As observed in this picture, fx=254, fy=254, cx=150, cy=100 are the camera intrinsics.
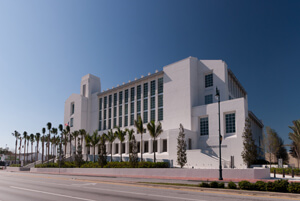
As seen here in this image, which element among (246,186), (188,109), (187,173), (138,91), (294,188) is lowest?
(187,173)

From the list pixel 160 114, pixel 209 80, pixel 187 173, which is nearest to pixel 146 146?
pixel 160 114

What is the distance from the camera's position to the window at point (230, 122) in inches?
1605

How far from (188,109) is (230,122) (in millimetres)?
8384

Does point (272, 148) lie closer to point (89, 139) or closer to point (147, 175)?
point (147, 175)

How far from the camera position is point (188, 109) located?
153ft

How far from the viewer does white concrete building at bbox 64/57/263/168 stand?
130 feet

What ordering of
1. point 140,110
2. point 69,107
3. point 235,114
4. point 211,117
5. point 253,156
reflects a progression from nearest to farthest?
1. point 253,156
2. point 235,114
3. point 211,117
4. point 140,110
5. point 69,107

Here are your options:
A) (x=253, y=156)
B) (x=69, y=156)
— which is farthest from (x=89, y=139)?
(x=253, y=156)

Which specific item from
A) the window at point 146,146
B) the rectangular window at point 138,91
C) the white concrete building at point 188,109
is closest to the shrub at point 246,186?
the white concrete building at point 188,109

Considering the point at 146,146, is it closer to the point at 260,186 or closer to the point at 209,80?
the point at 209,80

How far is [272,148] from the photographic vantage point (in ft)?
124

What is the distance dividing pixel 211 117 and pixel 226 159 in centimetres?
756

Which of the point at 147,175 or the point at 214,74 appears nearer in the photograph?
the point at 147,175

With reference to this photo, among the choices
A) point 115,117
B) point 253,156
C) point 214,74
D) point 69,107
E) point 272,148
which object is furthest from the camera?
point 69,107
